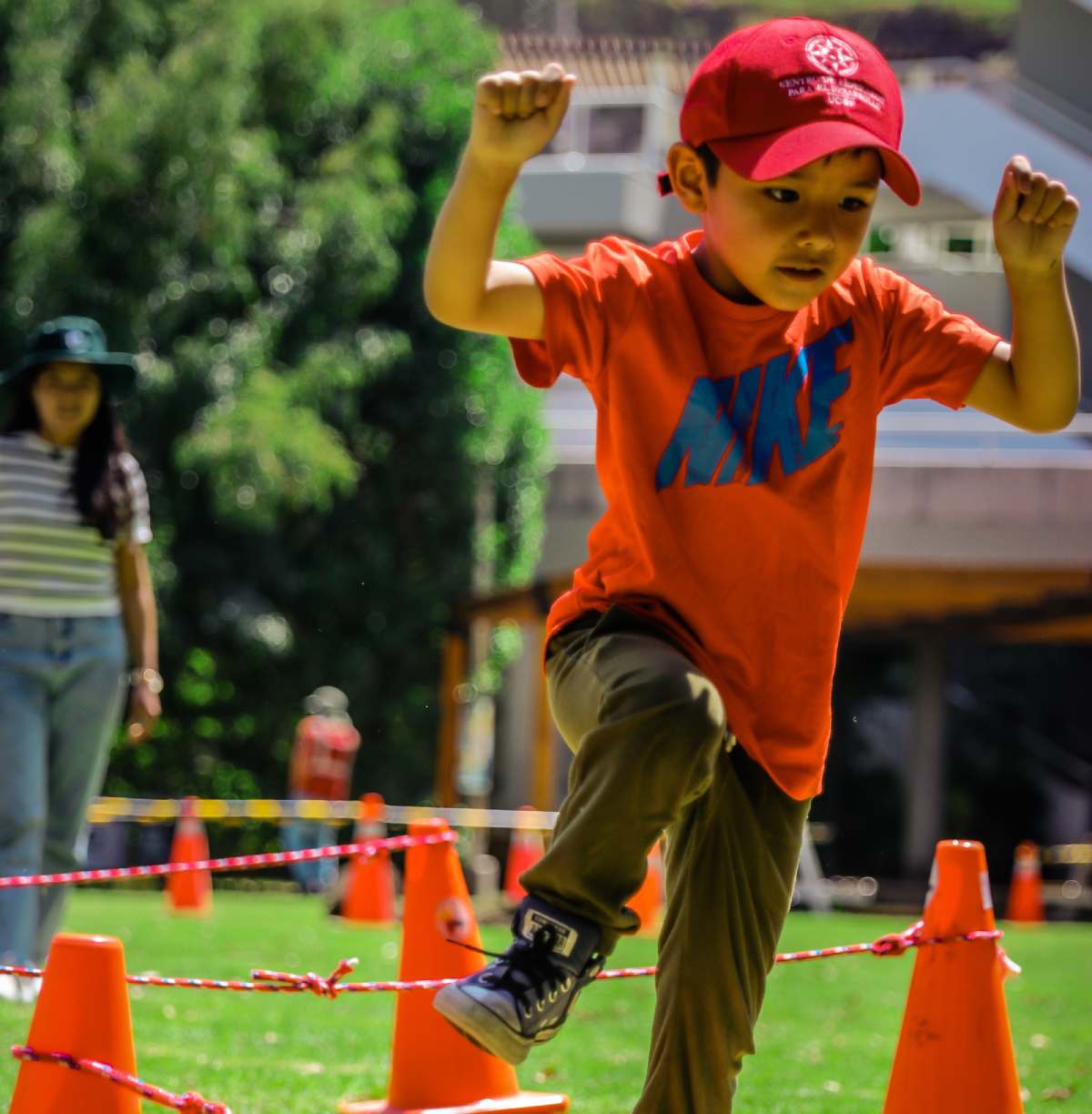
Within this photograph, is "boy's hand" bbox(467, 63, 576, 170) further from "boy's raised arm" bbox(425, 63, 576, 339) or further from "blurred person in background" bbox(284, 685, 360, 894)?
"blurred person in background" bbox(284, 685, 360, 894)

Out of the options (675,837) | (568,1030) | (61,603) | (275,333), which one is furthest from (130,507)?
(275,333)

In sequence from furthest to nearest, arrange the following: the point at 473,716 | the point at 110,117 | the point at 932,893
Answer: the point at 473,716 < the point at 110,117 < the point at 932,893

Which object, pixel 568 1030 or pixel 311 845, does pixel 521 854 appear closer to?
pixel 311 845

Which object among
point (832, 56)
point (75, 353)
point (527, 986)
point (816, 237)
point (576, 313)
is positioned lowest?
point (527, 986)

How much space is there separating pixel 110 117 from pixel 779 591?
17146 mm

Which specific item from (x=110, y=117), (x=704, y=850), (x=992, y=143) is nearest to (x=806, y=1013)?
(x=704, y=850)

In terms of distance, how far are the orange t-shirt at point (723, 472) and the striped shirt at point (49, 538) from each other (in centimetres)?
325

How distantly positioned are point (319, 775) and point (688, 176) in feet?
49.0

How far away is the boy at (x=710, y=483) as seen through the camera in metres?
3.33

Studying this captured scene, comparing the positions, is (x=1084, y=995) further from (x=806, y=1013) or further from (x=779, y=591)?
(x=779, y=591)

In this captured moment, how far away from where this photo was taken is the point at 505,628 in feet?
81.9

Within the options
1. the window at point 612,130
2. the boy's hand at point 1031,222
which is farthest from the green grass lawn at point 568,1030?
the window at point 612,130

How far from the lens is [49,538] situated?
21.6 feet

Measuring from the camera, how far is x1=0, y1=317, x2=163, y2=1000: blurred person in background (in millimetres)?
6375
